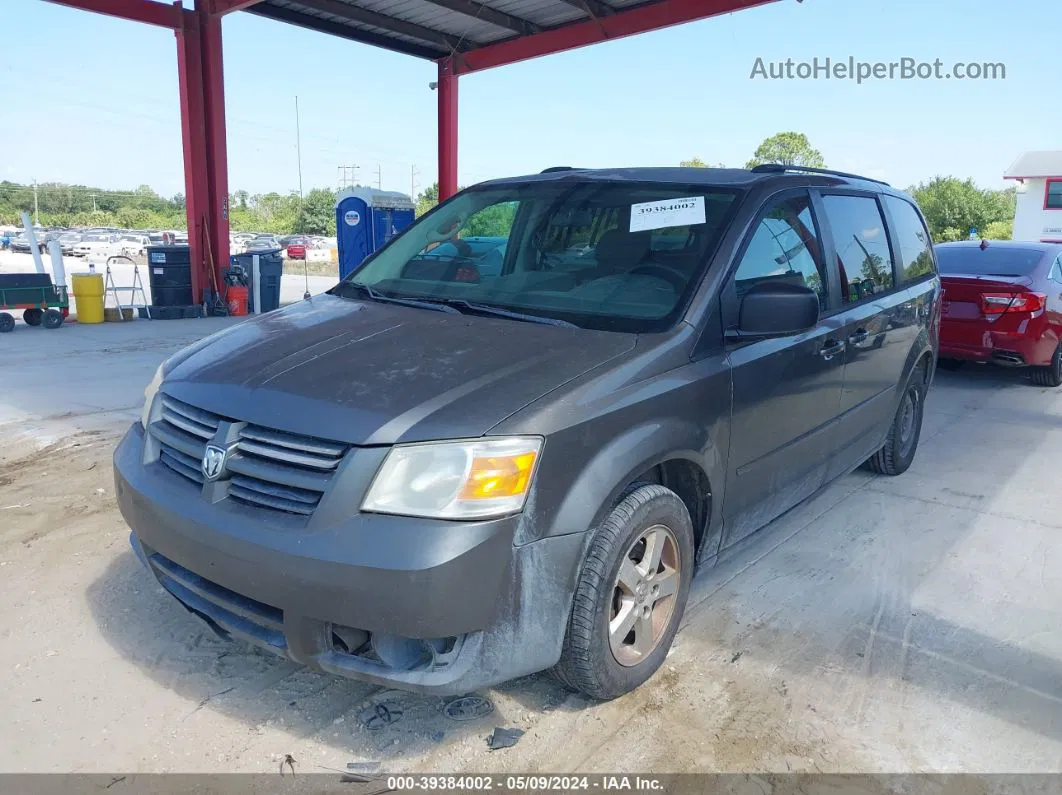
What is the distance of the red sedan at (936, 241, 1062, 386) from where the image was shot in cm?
827

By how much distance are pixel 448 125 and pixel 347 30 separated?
2.62 m

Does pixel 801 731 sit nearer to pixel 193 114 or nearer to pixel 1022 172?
pixel 193 114

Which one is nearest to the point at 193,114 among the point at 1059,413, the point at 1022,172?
the point at 1059,413

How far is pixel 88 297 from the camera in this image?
12.5m

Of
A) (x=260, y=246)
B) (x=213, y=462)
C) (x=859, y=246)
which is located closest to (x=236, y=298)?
(x=859, y=246)

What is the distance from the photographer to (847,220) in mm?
4270

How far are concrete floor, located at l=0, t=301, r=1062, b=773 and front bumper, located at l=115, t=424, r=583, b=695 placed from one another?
0.37 m

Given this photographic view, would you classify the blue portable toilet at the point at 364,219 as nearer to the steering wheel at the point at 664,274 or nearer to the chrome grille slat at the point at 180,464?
the steering wheel at the point at 664,274

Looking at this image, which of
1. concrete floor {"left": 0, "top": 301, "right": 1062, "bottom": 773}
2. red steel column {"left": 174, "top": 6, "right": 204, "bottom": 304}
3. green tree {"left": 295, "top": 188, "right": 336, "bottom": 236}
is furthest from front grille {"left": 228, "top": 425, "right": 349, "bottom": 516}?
green tree {"left": 295, "top": 188, "right": 336, "bottom": 236}

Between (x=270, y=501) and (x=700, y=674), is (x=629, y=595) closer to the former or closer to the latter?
(x=700, y=674)

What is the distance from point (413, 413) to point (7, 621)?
2115 mm

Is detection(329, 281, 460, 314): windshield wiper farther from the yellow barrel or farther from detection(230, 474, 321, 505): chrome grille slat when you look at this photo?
the yellow barrel

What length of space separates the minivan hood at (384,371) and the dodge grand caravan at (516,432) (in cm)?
1

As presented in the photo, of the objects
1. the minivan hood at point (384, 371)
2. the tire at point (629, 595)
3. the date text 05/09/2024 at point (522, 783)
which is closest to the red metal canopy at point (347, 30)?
the minivan hood at point (384, 371)
